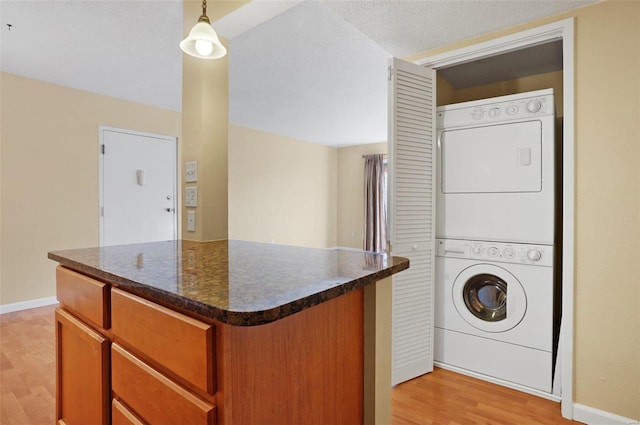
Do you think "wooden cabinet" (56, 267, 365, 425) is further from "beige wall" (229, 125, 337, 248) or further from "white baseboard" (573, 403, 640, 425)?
"beige wall" (229, 125, 337, 248)

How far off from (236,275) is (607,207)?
193cm

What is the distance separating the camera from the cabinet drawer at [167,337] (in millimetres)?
684

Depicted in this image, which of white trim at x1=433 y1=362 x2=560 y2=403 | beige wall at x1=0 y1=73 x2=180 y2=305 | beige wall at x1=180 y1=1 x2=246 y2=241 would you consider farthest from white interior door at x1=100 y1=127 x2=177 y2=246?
white trim at x1=433 y1=362 x2=560 y2=403

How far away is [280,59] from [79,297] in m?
2.43

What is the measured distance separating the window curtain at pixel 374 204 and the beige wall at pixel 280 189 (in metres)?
0.91

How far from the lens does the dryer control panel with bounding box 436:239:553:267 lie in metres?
2.04

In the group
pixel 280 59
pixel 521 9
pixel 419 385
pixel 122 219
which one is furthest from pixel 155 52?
pixel 419 385

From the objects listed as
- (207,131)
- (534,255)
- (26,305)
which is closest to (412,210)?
(534,255)

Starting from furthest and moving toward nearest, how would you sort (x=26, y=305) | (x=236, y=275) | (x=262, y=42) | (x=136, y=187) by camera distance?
(x=136, y=187) < (x=26, y=305) < (x=262, y=42) < (x=236, y=275)

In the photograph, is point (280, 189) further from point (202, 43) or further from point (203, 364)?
point (203, 364)

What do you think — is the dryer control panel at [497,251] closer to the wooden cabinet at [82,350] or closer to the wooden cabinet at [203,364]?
the wooden cabinet at [203,364]

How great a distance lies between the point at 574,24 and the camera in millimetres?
1867

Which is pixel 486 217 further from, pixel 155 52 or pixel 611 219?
pixel 155 52

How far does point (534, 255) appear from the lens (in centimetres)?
205
